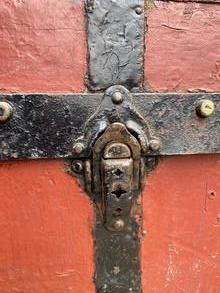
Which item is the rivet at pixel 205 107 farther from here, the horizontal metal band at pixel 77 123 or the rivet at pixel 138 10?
the rivet at pixel 138 10

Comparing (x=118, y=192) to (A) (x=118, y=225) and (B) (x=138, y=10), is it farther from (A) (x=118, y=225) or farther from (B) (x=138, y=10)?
(B) (x=138, y=10)

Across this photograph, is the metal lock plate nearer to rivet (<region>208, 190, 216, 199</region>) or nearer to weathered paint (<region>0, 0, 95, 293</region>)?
weathered paint (<region>0, 0, 95, 293</region>)

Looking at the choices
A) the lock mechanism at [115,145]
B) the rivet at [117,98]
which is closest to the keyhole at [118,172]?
the lock mechanism at [115,145]

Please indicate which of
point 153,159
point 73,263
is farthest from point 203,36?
point 73,263

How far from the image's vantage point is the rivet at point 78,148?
608 millimetres

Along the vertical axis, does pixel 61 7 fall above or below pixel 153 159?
above

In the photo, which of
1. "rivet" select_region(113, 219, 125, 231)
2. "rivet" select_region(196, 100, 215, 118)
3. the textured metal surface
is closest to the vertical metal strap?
the textured metal surface

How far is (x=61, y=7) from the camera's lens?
0.58 metres

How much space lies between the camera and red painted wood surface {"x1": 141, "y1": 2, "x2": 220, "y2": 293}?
0.61m

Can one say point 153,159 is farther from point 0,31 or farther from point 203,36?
point 0,31

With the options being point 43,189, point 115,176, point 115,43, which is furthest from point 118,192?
point 115,43

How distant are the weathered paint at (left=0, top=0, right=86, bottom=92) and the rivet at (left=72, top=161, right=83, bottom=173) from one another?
0.13m

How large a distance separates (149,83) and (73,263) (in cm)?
35

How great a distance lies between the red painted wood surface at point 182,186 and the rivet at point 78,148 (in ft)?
0.46
